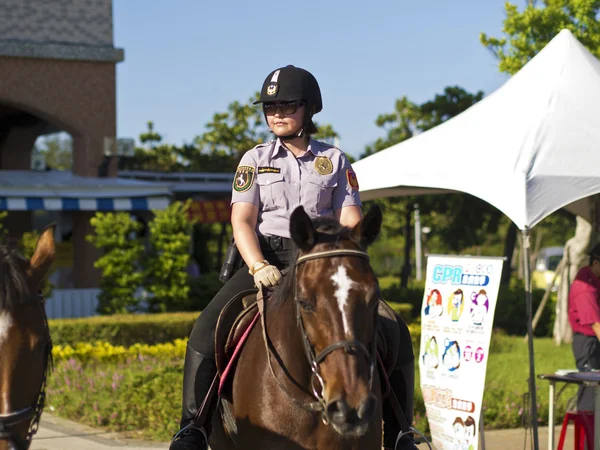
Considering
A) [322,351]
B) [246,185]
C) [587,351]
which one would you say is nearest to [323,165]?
[246,185]

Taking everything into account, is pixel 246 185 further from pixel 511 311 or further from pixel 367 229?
pixel 511 311

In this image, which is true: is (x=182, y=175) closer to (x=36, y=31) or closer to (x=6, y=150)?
(x=6, y=150)

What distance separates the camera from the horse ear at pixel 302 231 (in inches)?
146

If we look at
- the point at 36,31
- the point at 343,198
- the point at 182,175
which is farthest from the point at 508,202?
the point at 182,175

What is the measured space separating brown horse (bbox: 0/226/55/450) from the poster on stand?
3796 millimetres

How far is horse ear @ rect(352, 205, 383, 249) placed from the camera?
3.78m

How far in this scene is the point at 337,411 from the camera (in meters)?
3.30

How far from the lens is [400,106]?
3359cm

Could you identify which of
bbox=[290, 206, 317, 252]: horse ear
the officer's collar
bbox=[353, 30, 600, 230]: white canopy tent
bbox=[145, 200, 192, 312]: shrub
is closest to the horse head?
A: bbox=[290, 206, 317, 252]: horse ear

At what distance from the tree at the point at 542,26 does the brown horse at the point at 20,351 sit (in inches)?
517

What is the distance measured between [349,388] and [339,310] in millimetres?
311

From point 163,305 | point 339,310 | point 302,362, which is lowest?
point 163,305

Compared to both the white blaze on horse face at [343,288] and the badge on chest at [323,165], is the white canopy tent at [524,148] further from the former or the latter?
the white blaze on horse face at [343,288]

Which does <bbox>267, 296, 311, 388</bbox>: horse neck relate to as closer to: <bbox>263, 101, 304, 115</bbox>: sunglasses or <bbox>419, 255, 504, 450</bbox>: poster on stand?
<bbox>263, 101, 304, 115</bbox>: sunglasses
